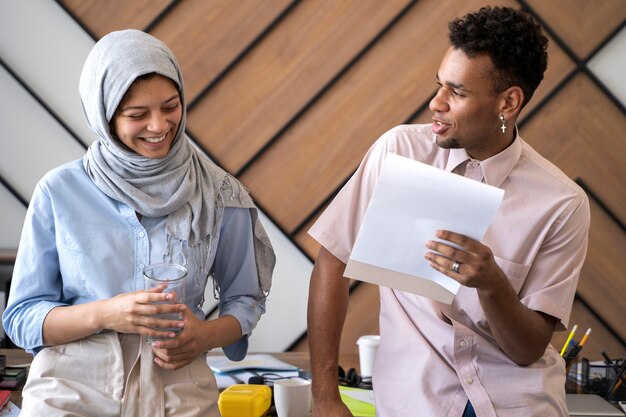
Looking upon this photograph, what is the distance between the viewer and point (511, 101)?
1907 millimetres

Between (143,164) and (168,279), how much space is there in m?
0.32

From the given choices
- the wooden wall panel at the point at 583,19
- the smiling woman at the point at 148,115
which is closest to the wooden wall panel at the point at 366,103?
the wooden wall panel at the point at 583,19

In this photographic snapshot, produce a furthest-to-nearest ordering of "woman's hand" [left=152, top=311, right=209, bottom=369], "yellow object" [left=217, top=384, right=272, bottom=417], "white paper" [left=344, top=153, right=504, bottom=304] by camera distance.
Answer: "yellow object" [left=217, top=384, right=272, bottom=417], "woman's hand" [left=152, top=311, right=209, bottom=369], "white paper" [left=344, top=153, right=504, bottom=304]

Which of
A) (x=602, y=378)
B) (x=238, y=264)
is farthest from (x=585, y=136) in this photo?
(x=238, y=264)

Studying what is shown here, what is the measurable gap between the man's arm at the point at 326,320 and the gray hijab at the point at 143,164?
0.83 feet

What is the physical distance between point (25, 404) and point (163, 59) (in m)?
0.74

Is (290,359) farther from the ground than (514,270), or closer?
closer

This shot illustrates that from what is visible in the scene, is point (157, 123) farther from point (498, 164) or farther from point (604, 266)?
point (604, 266)

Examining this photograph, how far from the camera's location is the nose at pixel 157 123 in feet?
5.53

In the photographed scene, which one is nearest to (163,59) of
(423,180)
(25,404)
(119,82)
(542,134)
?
(119,82)

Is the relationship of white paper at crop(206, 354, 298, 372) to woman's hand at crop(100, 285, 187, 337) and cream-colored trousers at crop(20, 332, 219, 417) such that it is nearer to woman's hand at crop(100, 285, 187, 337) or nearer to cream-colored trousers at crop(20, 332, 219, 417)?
cream-colored trousers at crop(20, 332, 219, 417)

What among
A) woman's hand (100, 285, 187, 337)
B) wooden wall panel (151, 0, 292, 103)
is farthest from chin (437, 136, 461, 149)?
wooden wall panel (151, 0, 292, 103)

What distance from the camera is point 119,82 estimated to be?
168 centimetres

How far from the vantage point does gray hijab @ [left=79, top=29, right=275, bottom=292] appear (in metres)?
1.69
